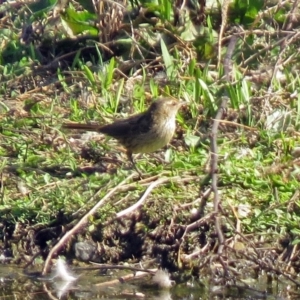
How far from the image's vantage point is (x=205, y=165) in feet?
23.5

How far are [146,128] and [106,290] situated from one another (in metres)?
1.60

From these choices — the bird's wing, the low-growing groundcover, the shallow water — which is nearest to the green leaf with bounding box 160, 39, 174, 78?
the low-growing groundcover

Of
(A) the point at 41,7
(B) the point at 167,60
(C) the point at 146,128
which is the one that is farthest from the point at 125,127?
(A) the point at 41,7

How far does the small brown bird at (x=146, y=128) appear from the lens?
737 cm

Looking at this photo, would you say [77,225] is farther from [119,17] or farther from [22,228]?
[119,17]

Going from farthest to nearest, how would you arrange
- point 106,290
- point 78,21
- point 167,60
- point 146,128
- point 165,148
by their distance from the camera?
1. point 78,21
2. point 167,60
3. point 165,148
4. point 146,128
5. point 106,290

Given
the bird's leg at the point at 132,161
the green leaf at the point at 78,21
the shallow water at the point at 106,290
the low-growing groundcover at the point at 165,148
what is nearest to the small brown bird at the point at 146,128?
the bird's leg at the point at 132,161

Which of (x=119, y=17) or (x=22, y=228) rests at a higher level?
(x=119, y=17)

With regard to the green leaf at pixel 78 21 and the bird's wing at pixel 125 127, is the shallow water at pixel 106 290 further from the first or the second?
the green leaf at pixel 78 21

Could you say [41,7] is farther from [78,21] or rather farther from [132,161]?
[132,161]

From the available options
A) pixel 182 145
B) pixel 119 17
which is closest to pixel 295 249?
pixel 182 145

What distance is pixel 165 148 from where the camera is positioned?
7.65 metres

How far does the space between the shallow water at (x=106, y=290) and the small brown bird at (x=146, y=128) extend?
125 centimetres

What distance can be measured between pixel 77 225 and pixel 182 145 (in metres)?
1.54
